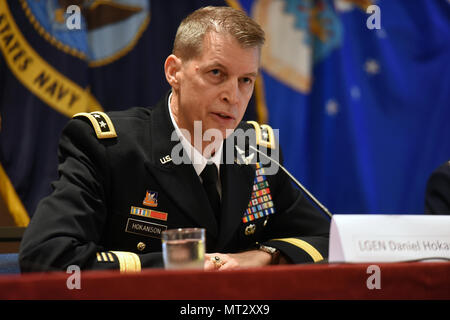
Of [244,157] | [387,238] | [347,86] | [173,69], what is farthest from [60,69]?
[387,238]

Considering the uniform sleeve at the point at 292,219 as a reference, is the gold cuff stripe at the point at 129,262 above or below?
above

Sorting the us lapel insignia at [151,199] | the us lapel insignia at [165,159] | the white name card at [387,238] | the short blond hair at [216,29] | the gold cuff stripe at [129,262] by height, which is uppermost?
the short blond hair at [216,29]

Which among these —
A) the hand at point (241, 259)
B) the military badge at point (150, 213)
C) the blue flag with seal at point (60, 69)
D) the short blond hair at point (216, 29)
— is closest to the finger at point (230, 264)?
the hand at point (241, 259)

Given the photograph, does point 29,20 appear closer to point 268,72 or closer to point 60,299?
point 268,72

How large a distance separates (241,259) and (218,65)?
1.98ft

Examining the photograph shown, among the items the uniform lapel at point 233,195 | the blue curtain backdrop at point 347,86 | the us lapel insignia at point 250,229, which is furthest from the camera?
the blue curtain backdrop at point 347,86

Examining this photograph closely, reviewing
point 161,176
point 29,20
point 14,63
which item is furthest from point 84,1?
point 161,176

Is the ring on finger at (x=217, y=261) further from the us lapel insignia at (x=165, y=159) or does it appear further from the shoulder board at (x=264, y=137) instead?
the shoulder board at (x=264, y=137)

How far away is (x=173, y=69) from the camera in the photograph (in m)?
1.77

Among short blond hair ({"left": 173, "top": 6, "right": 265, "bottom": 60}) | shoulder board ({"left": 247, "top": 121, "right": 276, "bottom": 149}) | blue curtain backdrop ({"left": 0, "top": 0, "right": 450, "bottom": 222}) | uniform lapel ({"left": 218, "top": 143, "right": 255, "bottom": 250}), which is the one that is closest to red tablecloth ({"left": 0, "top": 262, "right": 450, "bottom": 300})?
uniform lapel ({"left": 218, "top": 143, "right": 255, "bottom": 250})

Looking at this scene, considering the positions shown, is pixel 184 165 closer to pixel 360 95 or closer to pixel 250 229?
pixel 250 229

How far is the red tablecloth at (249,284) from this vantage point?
Answer: 782 millimetres
